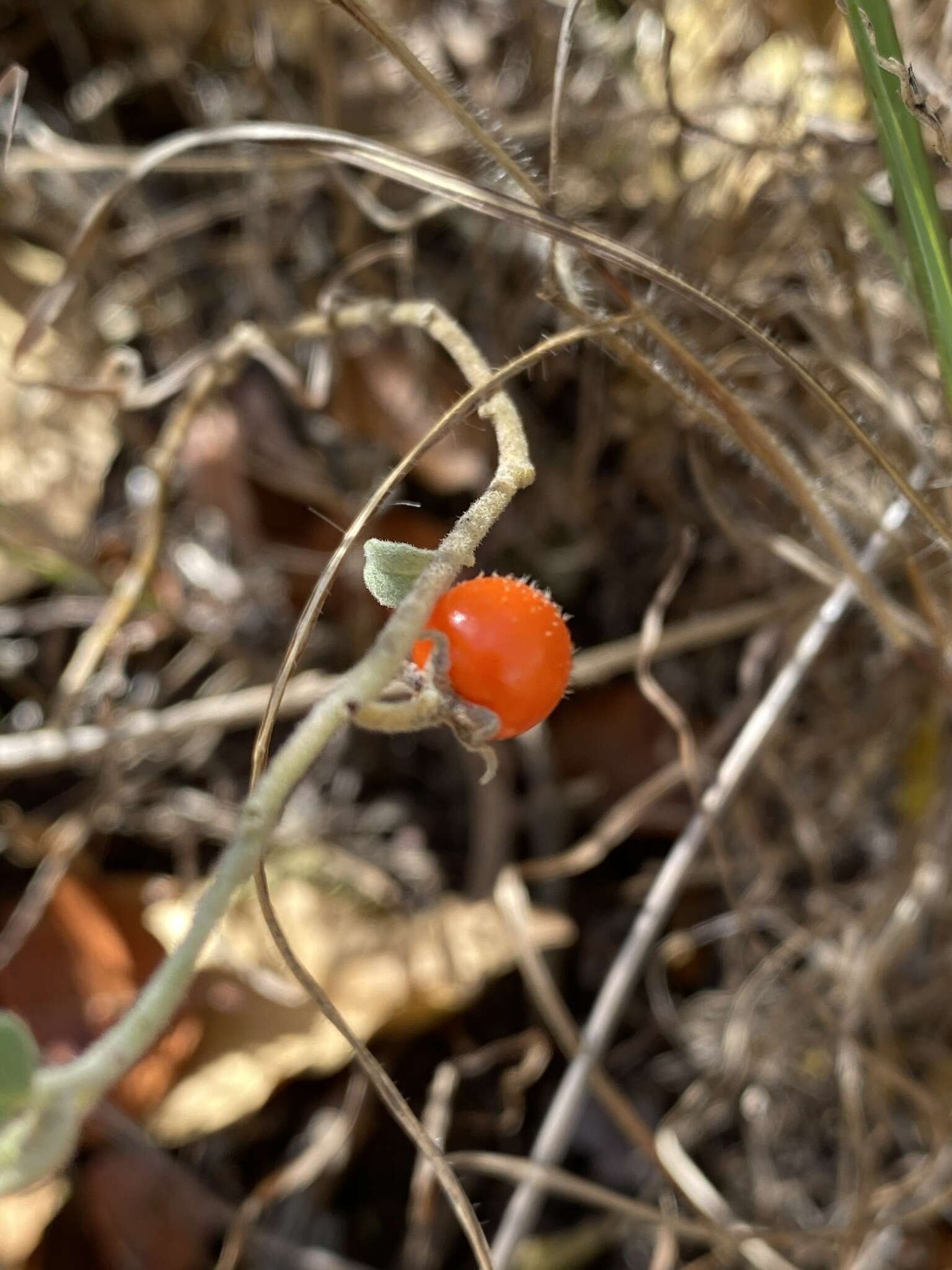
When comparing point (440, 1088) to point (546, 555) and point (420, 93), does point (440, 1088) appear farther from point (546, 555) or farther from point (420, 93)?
point (420, 93)

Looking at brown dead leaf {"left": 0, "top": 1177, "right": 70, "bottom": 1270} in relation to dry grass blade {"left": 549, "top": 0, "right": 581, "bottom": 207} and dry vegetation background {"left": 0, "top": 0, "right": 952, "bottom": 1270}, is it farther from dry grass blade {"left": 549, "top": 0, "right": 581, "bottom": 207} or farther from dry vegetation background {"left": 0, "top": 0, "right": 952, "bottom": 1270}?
dry grass blade {"left": 549, "top": 0, "right": 581, "bottom": 207}

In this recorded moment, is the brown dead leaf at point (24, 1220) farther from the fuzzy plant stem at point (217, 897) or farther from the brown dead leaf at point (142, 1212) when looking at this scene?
the fuzzy plant stem at point (217, 897)

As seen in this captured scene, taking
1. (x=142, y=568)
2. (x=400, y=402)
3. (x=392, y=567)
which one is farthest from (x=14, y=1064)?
(x=400, y=402)

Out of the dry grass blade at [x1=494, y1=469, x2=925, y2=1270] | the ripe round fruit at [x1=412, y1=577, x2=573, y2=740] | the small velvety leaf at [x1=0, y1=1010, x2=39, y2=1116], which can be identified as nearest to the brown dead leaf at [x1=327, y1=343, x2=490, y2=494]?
the dry grass blade at [x1=494, y1=469, x2=925, y2=1270]

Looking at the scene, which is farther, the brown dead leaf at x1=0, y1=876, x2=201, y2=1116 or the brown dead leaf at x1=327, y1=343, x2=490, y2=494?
the brown dead leaf at x1=327, y1=343, x2=490, y2=494

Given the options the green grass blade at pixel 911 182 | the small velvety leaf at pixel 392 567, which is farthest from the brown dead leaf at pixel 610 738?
the small velvety leaf at pixel 392 567

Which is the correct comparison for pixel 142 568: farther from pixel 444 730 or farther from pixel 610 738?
pixel 610 738

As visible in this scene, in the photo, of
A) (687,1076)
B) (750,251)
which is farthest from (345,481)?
(687,1076)
